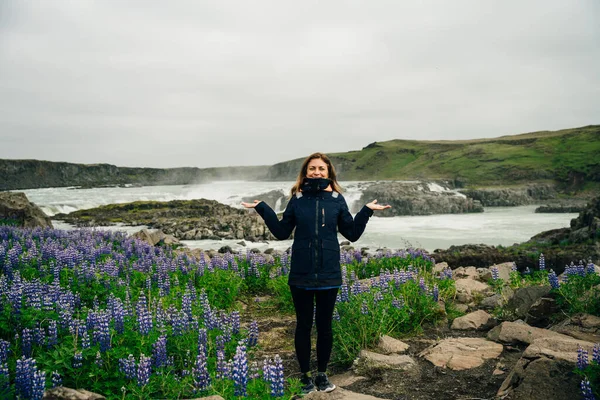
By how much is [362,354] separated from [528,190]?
75.9 meters

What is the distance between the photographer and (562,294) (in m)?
6.38

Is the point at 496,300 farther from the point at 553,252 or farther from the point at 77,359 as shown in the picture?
the point at 553,252

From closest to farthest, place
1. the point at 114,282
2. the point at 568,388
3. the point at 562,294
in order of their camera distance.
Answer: the point at 568,388 → the point at 562,294 → the point at 114,282

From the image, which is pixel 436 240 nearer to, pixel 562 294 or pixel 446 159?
pixel 562 294

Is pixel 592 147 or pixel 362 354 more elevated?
pixel 592 147

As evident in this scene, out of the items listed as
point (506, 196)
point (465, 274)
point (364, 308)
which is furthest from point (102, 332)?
point (506, 196)

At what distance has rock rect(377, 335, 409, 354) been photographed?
589 cm

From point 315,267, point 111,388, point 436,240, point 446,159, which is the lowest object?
point 436,240

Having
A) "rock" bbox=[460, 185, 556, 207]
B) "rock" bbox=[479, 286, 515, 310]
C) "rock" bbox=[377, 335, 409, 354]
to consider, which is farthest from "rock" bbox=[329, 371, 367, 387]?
"rock" bbox=[460, 185, 556, 207]

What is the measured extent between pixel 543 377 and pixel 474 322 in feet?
10.4

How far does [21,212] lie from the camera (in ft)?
59.0

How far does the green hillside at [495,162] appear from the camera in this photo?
3465 inches

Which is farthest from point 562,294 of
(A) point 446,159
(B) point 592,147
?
(A) point 446,159

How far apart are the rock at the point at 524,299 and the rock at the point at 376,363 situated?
100 inches
